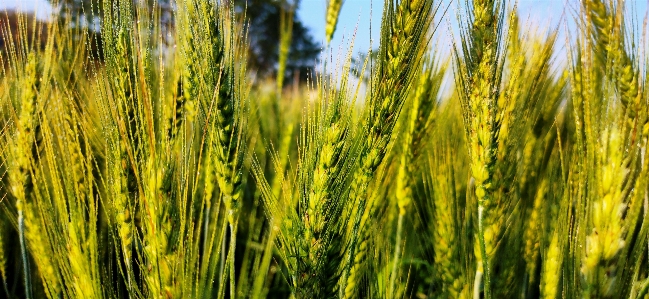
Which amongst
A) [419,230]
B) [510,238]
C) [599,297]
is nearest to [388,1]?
[599,297]

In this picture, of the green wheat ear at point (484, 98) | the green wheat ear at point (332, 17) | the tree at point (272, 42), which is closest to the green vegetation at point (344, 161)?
the green wheat ear at point (484, 98)

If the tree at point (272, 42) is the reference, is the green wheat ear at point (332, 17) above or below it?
below

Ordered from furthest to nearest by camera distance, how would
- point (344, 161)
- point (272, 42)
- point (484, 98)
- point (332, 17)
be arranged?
1. point (272, 42)
2. point (332, 17)
3. point (484, 98)
4. point (344, 161)

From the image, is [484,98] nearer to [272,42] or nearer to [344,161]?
[344,161]

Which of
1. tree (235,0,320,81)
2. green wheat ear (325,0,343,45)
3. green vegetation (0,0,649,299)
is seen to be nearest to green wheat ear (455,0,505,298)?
green vegetation (0,0,649,299)

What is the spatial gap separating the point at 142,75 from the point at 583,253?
1009 mm

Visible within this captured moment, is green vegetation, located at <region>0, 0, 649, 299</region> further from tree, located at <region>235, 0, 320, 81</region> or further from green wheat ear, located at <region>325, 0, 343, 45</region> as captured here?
tree, located at <region>235, 0, 320, 81</region>

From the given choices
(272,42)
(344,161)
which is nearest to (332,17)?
(344,161)

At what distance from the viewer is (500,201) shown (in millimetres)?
1472

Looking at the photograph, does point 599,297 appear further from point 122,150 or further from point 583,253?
point 122,150

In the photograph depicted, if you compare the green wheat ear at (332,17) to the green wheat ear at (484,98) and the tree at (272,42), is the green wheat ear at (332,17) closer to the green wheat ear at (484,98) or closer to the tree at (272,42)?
the green wheat ear at (484,98)

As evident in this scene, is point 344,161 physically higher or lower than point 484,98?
lower

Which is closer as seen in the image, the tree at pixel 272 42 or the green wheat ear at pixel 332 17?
the green wheat ear at pixel 332 17

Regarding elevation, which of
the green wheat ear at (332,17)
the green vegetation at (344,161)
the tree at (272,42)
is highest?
the tree at (272,42)
